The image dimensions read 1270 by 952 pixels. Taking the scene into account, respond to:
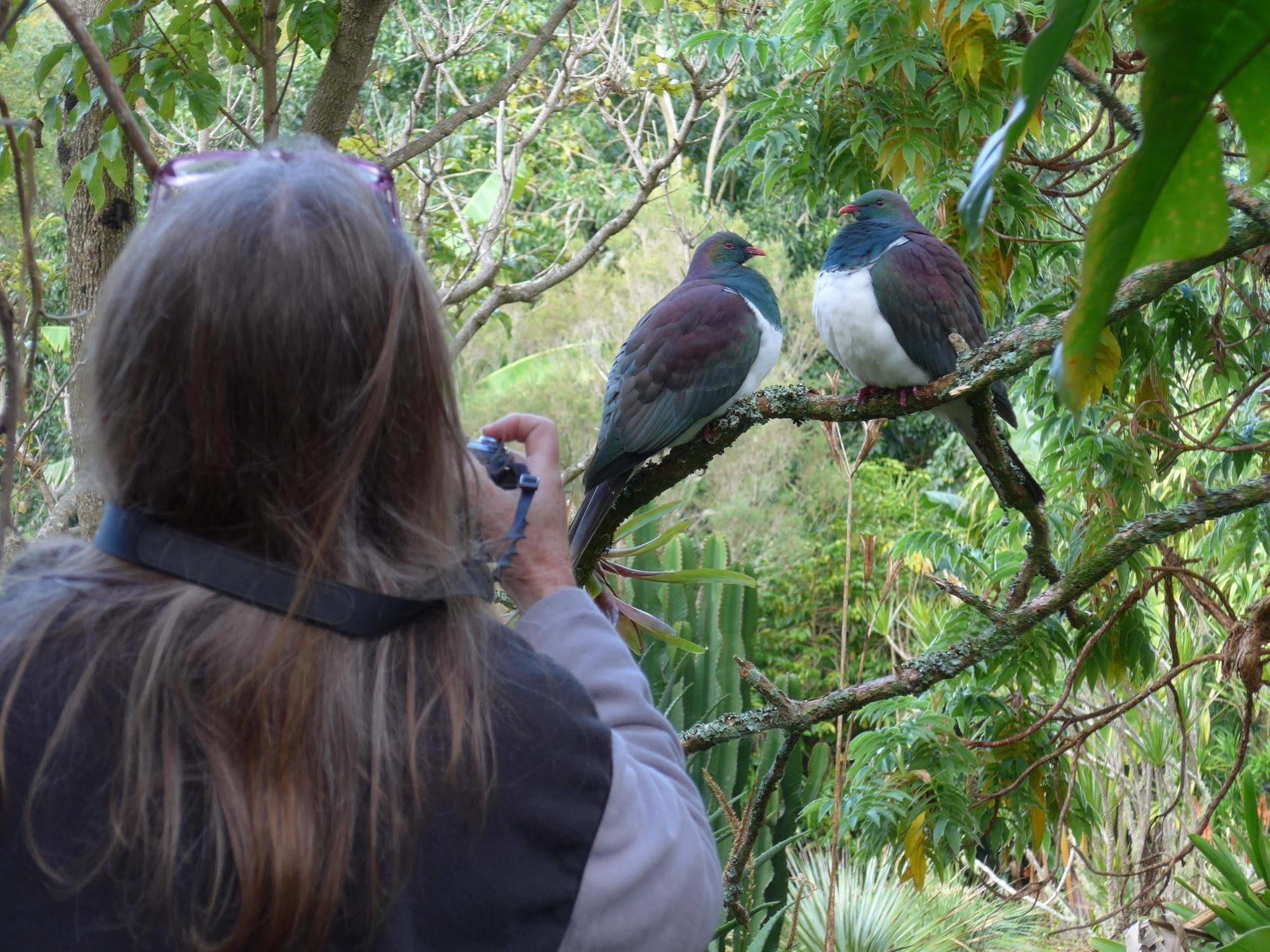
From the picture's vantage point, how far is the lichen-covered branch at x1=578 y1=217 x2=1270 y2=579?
1293 millimetres

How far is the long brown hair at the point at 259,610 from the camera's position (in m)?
0.62

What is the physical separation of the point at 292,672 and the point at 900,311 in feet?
6.21

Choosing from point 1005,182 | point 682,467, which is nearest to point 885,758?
point 682,467

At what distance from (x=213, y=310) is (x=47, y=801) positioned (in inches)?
10.8

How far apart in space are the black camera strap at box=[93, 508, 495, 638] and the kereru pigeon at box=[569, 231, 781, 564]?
4.99 ft

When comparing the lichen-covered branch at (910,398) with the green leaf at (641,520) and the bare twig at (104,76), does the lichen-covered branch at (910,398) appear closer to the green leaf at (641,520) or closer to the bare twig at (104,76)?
the green leaf at (641,520)

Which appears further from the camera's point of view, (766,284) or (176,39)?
(766,284)

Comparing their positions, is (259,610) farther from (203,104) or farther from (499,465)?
(203,104)

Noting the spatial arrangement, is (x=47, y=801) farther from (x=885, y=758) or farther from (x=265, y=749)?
(x=885, y=758)

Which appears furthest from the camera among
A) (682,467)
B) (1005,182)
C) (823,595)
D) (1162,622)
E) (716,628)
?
(823,595)

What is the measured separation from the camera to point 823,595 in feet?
28.1

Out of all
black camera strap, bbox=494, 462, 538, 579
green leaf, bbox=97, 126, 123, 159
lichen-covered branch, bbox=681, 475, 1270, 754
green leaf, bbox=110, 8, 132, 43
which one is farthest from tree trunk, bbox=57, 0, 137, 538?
black camera strap, bbox=494, 462, 538, 579

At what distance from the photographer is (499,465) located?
87 centimetres

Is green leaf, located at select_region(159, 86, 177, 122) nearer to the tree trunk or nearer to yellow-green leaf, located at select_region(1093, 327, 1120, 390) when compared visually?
the tree trunk
